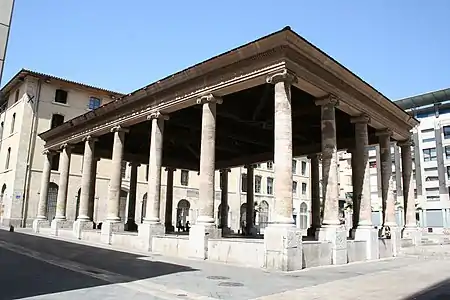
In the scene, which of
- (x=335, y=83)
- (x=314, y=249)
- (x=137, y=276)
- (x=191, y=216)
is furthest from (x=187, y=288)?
(x=191, y=216)

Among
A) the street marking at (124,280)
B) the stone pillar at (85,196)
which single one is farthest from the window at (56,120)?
the street marking at (124,280)

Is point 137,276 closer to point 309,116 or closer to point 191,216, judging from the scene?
point 309,116

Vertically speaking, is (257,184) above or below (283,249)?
above

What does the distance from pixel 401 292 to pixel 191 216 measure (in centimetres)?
3816

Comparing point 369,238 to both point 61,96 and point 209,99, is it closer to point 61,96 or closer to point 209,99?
point 209,99

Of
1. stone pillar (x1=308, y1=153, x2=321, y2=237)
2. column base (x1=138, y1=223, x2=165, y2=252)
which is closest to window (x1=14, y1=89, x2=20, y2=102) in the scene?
column base (x1=138, y1=223, x2=165, y2=252)

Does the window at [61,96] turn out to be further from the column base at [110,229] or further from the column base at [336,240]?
the column base at [336,240]

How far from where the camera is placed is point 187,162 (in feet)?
100.0

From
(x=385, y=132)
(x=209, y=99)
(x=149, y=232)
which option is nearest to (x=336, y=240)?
(x=209, y=99)

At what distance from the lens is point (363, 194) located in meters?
17.4

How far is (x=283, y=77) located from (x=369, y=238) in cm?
Result: 798

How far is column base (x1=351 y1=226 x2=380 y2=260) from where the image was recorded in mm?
16688

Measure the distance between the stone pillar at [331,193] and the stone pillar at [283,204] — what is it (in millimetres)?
2455

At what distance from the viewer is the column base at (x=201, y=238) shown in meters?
14.7
